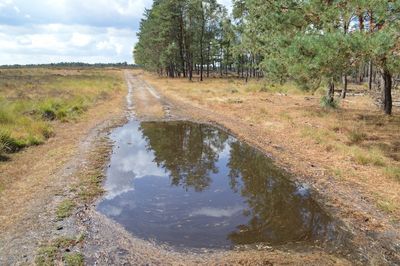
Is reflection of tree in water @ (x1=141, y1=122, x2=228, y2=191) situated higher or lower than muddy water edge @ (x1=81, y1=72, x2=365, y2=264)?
higher

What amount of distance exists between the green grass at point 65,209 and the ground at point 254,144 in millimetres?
19

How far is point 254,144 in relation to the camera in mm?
13273

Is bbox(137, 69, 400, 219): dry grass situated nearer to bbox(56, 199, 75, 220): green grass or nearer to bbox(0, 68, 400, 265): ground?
bbox(0, 68, 400, 265): ground

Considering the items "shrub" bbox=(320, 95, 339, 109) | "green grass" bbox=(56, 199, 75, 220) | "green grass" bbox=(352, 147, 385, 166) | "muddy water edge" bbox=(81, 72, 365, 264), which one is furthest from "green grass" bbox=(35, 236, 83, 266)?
"shrub" bbox=(320, 95, 339, 109)

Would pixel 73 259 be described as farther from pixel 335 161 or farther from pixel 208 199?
pixel 335 161

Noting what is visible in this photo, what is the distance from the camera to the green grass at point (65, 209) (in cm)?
694

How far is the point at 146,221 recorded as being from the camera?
22.7 feet

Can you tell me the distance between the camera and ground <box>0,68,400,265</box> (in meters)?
5.60

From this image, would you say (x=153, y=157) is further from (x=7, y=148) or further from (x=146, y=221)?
(x=146, y=221)

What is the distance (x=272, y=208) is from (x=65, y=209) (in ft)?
13.4

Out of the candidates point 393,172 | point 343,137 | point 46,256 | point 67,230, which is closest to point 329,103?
point 343,137

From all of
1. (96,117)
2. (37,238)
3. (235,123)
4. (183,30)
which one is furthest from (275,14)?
(183,30)

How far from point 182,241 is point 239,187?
3.18 metres

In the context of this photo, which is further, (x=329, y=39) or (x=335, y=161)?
(x=335, y=161)
